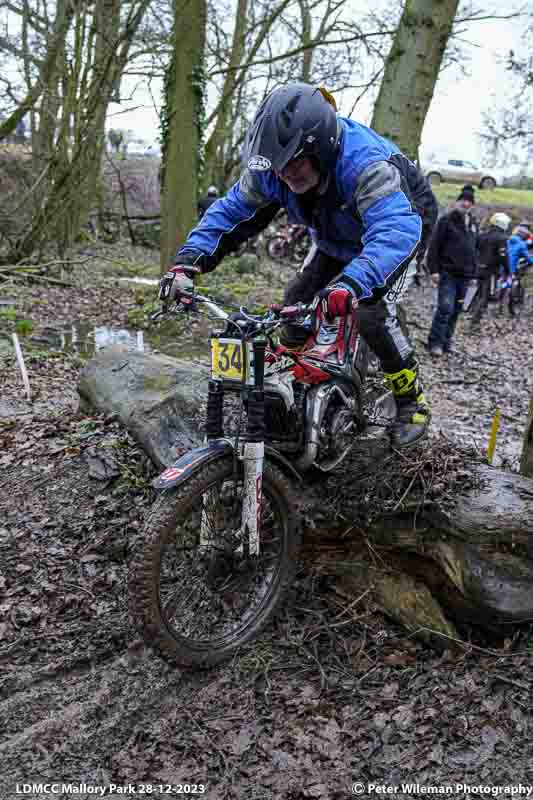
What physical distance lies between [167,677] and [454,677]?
1.32 m

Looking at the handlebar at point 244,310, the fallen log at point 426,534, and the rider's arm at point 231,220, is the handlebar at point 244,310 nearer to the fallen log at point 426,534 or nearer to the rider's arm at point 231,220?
the rider's arm at point 231,220

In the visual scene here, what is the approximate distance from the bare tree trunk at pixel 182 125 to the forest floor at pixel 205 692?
6.04m

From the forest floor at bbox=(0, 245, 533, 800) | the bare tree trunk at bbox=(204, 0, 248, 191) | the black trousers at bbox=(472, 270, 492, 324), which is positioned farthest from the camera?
the bare tree trunk at bbox=(204, 0, 248, 191)

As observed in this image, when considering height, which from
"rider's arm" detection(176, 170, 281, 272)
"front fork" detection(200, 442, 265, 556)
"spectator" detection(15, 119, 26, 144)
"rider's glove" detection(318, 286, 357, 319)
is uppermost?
"spectator" detection(15, 119, 26, 144)

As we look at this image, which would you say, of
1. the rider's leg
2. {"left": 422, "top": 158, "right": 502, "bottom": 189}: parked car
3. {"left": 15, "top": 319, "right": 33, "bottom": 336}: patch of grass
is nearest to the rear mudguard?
the rider's leg

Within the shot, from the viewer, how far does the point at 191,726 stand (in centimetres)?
264

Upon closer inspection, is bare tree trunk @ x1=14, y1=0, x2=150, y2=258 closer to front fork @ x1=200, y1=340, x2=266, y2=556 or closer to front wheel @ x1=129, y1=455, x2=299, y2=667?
front fork @ x1=200, y1=340, x2=266, y2=556

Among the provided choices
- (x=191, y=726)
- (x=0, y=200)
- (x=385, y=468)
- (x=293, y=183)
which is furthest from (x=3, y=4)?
(x=191, y=726)

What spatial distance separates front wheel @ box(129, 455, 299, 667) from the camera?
2.58m

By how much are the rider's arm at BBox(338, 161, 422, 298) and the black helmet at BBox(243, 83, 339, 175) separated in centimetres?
24

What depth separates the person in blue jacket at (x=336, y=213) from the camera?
275 centimetres

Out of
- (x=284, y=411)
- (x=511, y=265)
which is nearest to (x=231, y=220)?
(x=284, y=411)

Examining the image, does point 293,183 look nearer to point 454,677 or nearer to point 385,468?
point 385,468

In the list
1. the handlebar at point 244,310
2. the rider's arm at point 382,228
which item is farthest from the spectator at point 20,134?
the rider's arm at point 382,228
